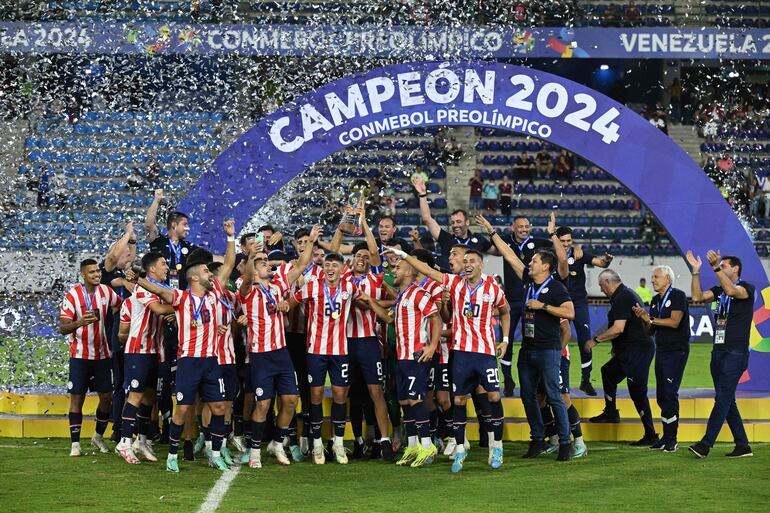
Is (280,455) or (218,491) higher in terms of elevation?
(280,455)

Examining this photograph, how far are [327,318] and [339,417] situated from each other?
0.92 m

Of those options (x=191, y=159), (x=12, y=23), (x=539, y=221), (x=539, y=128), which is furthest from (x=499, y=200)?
(x=539, y=128)

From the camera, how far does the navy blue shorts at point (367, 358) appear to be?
10.9m

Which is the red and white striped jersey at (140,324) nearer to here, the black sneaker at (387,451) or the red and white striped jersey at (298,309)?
the red and white striped jersey at (298,309)

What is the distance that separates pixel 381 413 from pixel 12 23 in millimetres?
16913

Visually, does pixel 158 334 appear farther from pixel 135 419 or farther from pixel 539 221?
pixel 539 221

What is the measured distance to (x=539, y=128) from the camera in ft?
42.9

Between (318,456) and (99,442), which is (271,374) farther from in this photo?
(99,442)

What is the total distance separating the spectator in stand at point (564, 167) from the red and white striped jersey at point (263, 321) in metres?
19.3

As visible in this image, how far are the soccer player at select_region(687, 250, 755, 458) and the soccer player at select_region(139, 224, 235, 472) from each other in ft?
14.5

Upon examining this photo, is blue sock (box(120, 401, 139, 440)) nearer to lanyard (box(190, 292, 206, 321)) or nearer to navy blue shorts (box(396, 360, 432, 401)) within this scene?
lanyard (box(190, 292, 206, 321))

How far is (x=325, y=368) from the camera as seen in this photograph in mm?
10844

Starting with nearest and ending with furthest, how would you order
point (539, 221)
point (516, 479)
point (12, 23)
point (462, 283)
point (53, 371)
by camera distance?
point (516, 479), point (462, 283), point (53, 371), point (12, 23), point (539, 221)

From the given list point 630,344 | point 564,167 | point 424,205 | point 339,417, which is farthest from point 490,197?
point 339,417
